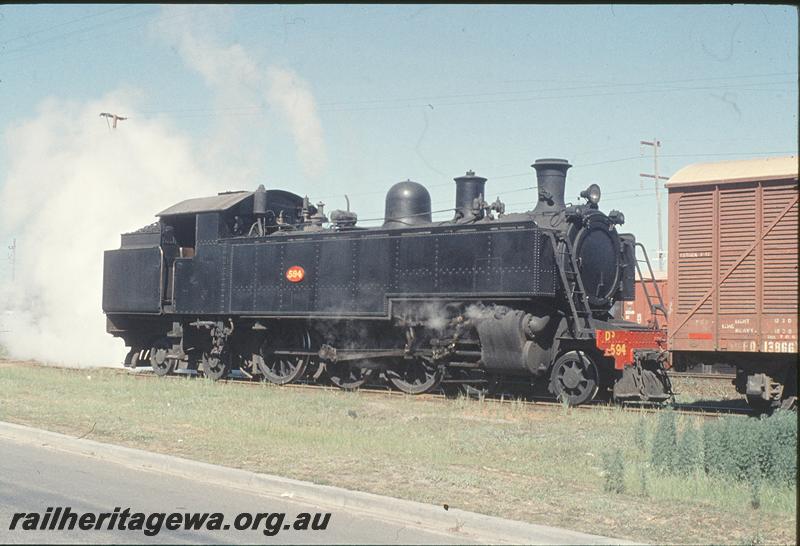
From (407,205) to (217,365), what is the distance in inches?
230

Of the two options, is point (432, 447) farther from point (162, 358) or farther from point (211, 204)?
point (162, 358)

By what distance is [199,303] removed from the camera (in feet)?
62.9

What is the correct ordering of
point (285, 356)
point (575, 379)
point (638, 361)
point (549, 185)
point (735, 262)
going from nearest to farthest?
point (735, 262) → point (638, 361) → point (575, 379) → point (549, 185) → point (285, 356)

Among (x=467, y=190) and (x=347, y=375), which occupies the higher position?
(x=467, y=190)

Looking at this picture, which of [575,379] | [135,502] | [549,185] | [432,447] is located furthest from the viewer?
[549,185]

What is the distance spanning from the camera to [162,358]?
20.4m

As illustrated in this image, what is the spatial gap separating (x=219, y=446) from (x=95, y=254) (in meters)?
21.3

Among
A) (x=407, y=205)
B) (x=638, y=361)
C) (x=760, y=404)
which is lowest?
(x=760, y=404)

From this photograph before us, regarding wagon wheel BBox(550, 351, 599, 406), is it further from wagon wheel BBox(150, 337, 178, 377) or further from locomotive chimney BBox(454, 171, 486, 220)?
wagon wheel BBox(150, 337, 178, 377)

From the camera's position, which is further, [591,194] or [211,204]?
[211,204]

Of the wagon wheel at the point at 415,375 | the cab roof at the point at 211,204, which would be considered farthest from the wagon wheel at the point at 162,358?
the wagon wheel at the point at 415,375

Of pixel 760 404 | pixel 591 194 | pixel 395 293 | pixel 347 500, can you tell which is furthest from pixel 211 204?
pixel 347 500

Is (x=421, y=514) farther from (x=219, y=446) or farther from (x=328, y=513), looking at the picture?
(x=219, y=446)

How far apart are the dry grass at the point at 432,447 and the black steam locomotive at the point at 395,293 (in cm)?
125
